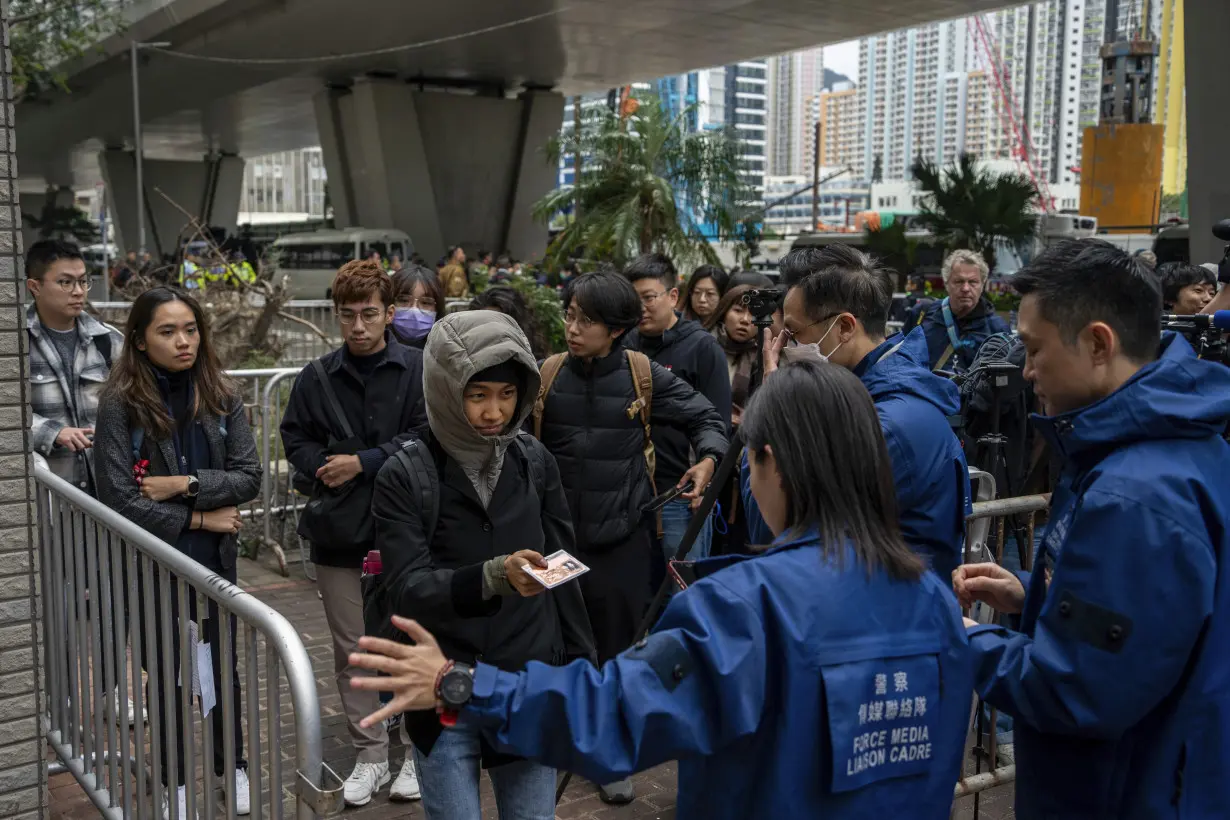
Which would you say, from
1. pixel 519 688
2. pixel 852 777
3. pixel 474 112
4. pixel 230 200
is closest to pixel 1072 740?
pixel 852 777

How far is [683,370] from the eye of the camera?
5.30 meters

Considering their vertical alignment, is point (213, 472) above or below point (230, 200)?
below

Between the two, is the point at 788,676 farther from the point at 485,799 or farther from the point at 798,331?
the point at 485,799

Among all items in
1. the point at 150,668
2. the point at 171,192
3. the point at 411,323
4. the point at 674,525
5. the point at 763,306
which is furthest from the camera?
the point at 171,192

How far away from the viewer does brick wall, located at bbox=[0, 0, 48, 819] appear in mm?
3303

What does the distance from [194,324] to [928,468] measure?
9.14ft

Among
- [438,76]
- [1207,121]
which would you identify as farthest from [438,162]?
[1207,121]

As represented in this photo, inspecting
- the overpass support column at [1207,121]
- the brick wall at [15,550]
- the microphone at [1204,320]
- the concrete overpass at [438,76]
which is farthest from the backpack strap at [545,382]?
the concrete overpass at [438,76]

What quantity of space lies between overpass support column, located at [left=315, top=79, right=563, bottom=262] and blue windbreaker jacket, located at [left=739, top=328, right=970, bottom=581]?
3337 cm

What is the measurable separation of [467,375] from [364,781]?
2.20 metres

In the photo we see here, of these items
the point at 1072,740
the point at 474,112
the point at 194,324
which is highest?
the point at 474,112

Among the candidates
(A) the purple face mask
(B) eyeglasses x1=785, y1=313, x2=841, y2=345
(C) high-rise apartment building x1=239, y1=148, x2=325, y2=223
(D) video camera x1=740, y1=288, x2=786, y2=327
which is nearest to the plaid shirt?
(A) the purple face mask

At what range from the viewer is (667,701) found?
182cm

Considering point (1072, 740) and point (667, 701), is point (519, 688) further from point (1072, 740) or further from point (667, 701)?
point (1072, 740)
